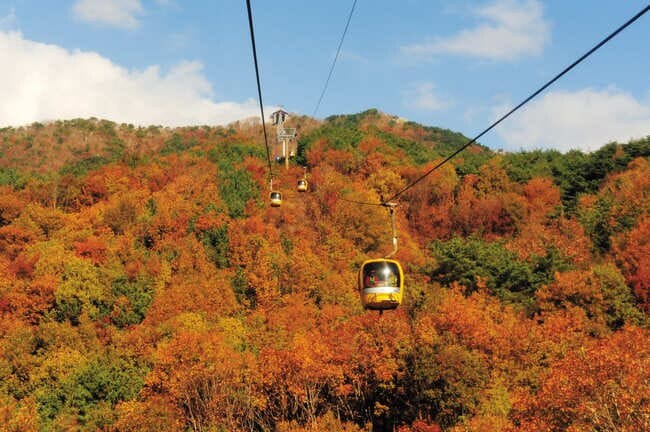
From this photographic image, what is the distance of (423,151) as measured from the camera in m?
119

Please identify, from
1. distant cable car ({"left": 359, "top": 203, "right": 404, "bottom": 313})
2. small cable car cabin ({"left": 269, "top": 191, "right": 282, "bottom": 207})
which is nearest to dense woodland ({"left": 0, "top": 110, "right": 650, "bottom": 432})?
distant cable car ({"left": 359, "top": 203, "right": 404, "bottom": 313})

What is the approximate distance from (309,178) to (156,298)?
4079 centimetres

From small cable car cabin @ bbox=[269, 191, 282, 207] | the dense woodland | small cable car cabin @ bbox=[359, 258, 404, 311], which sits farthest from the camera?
small cable car cabin @ bbox=[269, 191, 282, 207]

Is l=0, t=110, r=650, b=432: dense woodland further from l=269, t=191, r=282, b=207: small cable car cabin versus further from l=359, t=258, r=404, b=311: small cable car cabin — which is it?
l=269, t=191, r=282, b=207: small cable car cabin

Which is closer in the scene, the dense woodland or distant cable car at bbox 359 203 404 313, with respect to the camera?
distant cable car at bbox 359 203 404 313

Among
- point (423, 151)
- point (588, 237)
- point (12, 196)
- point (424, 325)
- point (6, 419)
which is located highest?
point (423, 151)

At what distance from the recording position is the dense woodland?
4316 cm

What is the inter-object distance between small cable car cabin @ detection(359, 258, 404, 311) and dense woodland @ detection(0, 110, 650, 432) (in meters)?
12.0

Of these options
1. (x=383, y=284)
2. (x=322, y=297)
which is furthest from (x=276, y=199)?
(x=322, y=297)

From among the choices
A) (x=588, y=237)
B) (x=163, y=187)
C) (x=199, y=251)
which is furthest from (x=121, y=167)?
(x=588, y=237)

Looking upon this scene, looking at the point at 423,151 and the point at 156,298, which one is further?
the point at 423,151

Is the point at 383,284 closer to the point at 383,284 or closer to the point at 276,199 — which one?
the point at 383,284

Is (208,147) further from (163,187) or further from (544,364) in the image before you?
(544,364)

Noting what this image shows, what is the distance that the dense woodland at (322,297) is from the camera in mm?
43156
